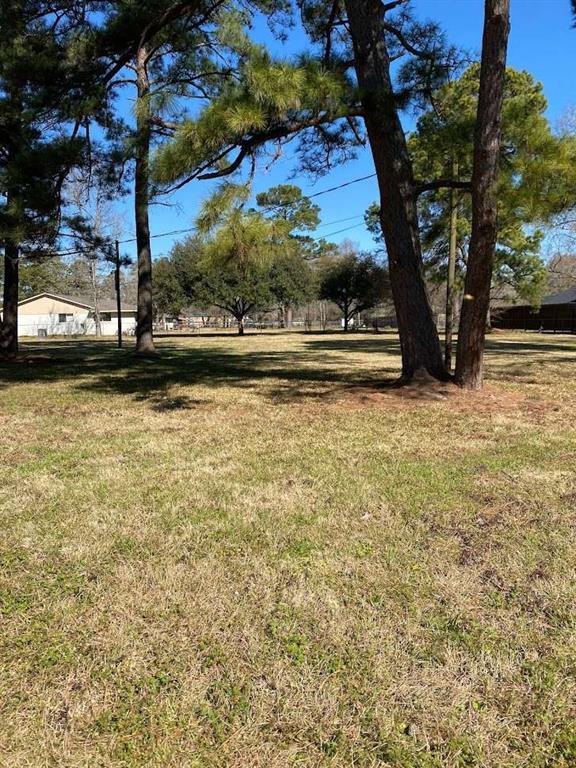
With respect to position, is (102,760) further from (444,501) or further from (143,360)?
(143,360)

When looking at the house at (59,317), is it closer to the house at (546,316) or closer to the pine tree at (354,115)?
the house at (546,316)

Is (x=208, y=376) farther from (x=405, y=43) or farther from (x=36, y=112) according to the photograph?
(x=405, y=43)

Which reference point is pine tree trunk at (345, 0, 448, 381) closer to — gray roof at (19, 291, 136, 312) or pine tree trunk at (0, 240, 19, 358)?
pine tree trunk at (0, 240, 19, 358)

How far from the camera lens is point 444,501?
3064mm

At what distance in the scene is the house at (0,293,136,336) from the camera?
4391 cm

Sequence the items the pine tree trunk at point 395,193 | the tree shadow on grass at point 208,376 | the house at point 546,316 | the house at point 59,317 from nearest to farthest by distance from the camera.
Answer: the pine tree trunk at point 395,193, the tree shadow on grass at point 208,376, the house at point 546,316, the house at point 59,317

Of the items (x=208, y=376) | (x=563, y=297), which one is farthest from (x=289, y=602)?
(x=563, y=297)

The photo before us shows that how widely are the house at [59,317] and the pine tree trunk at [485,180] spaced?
4106cm

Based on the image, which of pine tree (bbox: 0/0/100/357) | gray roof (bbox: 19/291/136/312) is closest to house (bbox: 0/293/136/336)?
gray roof (bbox: 19/291/136/312)

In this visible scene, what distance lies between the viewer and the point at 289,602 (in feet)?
6.70

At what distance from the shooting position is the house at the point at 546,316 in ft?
104

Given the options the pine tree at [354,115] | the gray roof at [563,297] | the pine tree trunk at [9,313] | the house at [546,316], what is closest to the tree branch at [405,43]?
the pine tree at [354,115]

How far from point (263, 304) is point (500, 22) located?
30227 millimetres

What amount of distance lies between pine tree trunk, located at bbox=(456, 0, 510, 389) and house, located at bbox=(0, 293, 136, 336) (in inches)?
1617
